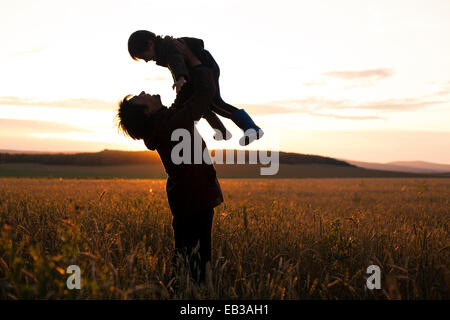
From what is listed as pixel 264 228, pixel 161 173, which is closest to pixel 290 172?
pixel 161 173

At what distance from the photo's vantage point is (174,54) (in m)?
3.66

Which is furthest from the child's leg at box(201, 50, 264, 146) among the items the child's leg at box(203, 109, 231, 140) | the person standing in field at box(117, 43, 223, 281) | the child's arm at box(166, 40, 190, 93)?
the person standing in field at box(117, 43, 223, 281)

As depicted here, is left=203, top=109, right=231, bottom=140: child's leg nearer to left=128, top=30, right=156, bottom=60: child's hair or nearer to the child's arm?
the child's arm

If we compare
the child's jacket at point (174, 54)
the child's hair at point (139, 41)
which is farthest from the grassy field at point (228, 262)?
the child's hair at point (139, 41)

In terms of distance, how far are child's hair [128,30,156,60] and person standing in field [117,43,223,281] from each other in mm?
880

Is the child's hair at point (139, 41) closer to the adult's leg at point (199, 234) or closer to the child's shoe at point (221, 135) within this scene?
the child's shoe at point (221, 135)

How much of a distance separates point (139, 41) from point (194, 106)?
134 centimetres

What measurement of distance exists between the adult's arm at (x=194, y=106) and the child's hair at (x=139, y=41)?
1.09 meters

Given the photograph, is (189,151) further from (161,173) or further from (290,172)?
(290,172)

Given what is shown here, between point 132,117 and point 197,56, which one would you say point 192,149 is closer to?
point 132,117

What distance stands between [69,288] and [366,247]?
307cm

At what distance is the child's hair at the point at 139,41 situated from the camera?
412 centimetres

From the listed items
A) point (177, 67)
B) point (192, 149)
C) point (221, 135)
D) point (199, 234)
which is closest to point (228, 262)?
point (199, 234)

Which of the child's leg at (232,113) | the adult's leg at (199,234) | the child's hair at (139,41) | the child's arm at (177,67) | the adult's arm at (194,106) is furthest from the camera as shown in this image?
the child's leg at (232,113)
